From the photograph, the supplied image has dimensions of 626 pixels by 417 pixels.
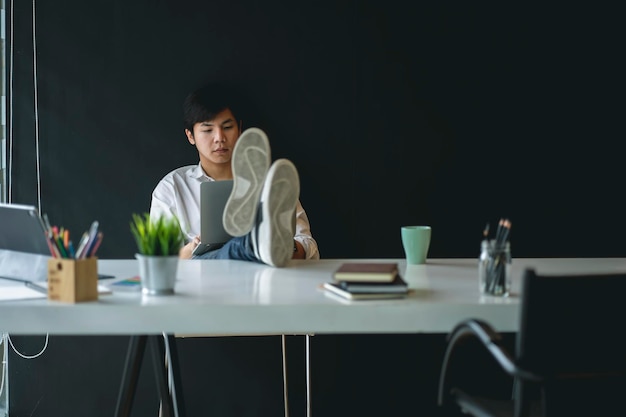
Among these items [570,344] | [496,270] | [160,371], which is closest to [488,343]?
[570,344]

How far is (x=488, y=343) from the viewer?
175cm

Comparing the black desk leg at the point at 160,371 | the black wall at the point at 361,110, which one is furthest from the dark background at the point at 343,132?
the black desk leg at the point at 160,371

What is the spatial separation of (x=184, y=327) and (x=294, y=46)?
209cm

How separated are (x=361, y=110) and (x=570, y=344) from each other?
85.9 inches

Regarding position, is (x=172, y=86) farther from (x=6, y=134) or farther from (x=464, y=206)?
(x=464, y=206)

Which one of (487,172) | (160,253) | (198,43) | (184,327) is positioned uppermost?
(198,43)

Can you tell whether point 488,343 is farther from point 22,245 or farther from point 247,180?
point 22,245

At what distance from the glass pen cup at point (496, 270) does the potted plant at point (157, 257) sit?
789mm

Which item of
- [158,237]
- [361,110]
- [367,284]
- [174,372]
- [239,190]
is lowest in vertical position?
[174,372]

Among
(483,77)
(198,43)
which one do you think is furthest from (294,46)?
(483,77)

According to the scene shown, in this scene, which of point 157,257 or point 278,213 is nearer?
point 157,257

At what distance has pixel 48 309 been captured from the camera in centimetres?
185

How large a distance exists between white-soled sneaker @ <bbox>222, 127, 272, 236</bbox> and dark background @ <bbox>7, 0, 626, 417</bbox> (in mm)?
1271

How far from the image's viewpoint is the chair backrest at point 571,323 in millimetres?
1647
